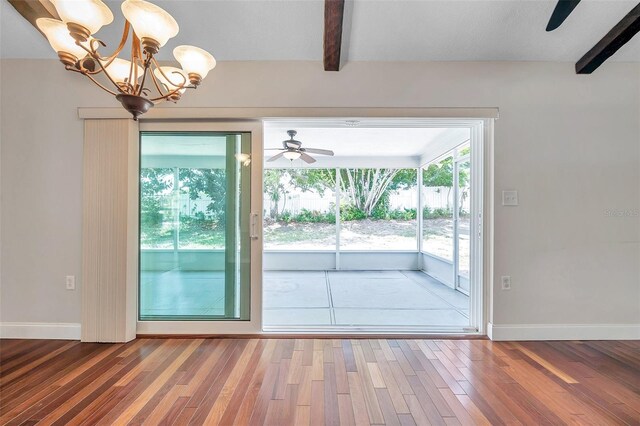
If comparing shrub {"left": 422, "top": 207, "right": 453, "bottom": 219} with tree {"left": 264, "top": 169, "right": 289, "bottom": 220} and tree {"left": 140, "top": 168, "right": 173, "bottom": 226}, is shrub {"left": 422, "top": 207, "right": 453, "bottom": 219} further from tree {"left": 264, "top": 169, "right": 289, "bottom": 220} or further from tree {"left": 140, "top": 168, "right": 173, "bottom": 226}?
tree {"left": 140, "top": 168, "right": 173, "bottom": 226}

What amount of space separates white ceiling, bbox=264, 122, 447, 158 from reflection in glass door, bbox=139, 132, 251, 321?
150 cm

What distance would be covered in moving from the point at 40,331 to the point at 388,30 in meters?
3.99

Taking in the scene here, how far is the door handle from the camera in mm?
2723

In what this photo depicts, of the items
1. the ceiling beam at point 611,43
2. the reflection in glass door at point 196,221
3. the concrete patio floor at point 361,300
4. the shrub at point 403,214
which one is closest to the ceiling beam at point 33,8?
the reflection in glass door at point 196,221

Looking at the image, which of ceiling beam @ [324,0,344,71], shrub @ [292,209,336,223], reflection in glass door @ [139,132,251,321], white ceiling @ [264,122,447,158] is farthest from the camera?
shrub @ [292,209,336,223]

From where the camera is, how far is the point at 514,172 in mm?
2668

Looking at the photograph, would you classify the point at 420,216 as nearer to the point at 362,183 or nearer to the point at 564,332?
the point at 362,183

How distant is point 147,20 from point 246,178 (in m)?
1.48

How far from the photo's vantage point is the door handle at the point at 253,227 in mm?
2723

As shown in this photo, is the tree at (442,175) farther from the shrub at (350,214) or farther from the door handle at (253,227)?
the door handle at (253,227)

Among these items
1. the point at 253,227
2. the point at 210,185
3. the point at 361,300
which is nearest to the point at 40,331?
the point at 210,185

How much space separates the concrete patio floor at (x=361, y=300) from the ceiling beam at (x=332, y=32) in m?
2.47

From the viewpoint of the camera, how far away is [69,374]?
208cm

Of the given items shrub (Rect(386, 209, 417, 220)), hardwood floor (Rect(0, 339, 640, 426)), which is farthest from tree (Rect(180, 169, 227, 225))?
shrub (Rect(386, 209, 417, 220))
